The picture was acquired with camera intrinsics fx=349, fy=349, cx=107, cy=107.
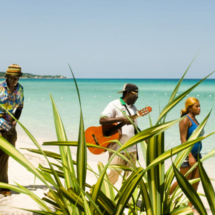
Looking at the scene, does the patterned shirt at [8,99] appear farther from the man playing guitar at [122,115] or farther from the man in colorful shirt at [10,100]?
the man playing guitar at [122,115]

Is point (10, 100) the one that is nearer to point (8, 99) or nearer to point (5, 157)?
point (8, 99)

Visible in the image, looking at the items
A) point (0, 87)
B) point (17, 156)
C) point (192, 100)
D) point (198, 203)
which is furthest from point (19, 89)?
point (198, 203)

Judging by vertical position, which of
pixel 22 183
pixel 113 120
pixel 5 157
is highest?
pixel 113 120

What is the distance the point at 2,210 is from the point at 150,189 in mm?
2176

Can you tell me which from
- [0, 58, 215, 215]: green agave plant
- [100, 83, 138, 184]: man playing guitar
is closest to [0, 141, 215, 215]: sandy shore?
[0, 58, 215, 215]: green agave plant

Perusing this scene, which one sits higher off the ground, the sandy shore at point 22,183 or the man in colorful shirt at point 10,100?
the man in colorful shirt at point 10,100

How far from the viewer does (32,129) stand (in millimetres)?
14172

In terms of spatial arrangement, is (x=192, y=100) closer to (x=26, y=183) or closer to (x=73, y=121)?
(x=26, y=183)

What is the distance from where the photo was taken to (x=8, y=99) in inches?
155

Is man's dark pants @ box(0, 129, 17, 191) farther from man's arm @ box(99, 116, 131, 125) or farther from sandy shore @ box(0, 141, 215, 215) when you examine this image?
man's arm @ box(99, 116, 131, 125)

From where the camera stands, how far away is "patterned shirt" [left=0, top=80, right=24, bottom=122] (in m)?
3.91

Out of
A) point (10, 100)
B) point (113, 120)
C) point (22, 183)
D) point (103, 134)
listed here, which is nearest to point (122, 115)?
point (113, 120)

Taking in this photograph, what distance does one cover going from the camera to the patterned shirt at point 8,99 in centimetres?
391

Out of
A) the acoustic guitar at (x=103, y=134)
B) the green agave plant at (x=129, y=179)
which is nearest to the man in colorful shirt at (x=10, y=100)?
the acoustic guitar at (x=103, y=134)
